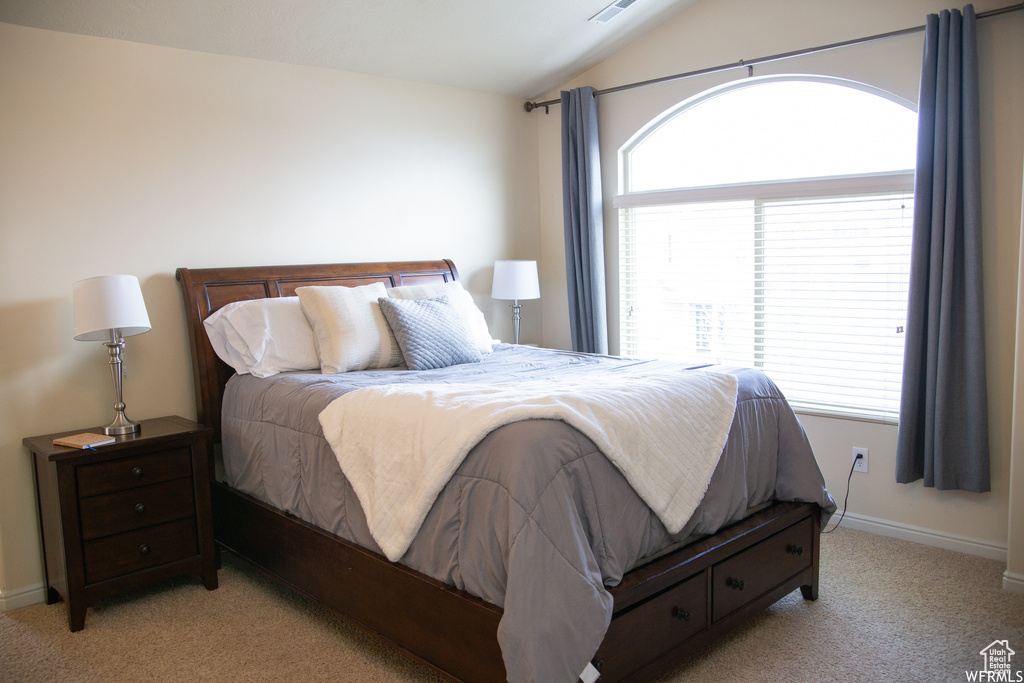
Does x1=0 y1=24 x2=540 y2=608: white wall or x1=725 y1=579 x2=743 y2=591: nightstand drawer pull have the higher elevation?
x1=0 y1=24 x2=540 y2=608: white wall

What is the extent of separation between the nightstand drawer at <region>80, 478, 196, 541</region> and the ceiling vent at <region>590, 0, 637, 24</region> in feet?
9.75

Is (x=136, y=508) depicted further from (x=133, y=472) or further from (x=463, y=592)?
(x=463, y=592)

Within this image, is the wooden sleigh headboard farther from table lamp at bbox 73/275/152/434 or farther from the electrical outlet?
the electrical outlet

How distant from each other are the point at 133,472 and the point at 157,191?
4.01ft

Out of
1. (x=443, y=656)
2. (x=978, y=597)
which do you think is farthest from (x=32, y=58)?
(x=978, y=597)

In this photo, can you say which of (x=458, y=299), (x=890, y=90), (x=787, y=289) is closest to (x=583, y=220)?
(x=458, y=299)

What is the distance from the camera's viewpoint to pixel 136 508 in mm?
2836

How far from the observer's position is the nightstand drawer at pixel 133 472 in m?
2.72

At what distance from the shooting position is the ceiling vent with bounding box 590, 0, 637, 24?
3.73m

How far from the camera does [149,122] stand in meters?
3.19

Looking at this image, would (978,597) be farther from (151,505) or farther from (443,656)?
(151,505)

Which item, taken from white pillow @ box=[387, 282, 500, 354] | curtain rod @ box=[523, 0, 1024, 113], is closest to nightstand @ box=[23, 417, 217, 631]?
white pillow @ box=[387, 282, 500, 354]

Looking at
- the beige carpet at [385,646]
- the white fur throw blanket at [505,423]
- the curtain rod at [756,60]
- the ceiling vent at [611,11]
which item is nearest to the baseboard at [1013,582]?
the beige carpet at [385,646]

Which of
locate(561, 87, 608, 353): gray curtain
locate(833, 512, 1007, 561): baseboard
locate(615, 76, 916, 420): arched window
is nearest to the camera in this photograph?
locate(833, 512, 1007, 561): baseboard
